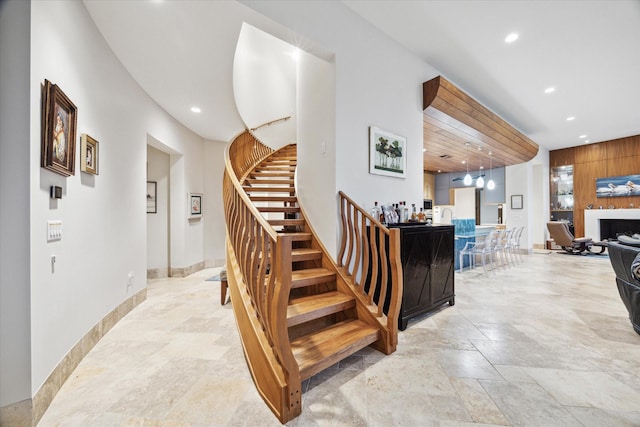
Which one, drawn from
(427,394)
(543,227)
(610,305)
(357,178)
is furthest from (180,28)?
(543,227)

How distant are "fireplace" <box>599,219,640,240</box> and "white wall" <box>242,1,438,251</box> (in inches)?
321

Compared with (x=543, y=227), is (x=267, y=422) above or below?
below

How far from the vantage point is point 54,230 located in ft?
5.84

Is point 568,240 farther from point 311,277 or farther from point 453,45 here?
point 311,277

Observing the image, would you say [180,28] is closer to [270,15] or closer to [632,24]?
[270,15]

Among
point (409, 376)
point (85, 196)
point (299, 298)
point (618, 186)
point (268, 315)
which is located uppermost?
point (618, 186)

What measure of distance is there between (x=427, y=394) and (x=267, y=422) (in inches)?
40.6

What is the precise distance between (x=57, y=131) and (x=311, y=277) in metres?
2.18

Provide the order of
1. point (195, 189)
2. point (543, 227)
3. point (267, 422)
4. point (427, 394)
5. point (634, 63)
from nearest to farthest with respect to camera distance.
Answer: point (267, 422) → point (427, 394) → point (634, 63) → point (195, 189) → point (543, 227)

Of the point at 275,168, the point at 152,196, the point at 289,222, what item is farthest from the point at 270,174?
the point at 152,196

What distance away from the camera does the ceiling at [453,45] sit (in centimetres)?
251

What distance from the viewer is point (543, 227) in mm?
8555

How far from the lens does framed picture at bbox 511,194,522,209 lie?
8070mm

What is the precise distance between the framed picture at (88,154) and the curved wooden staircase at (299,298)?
1.21 meters
